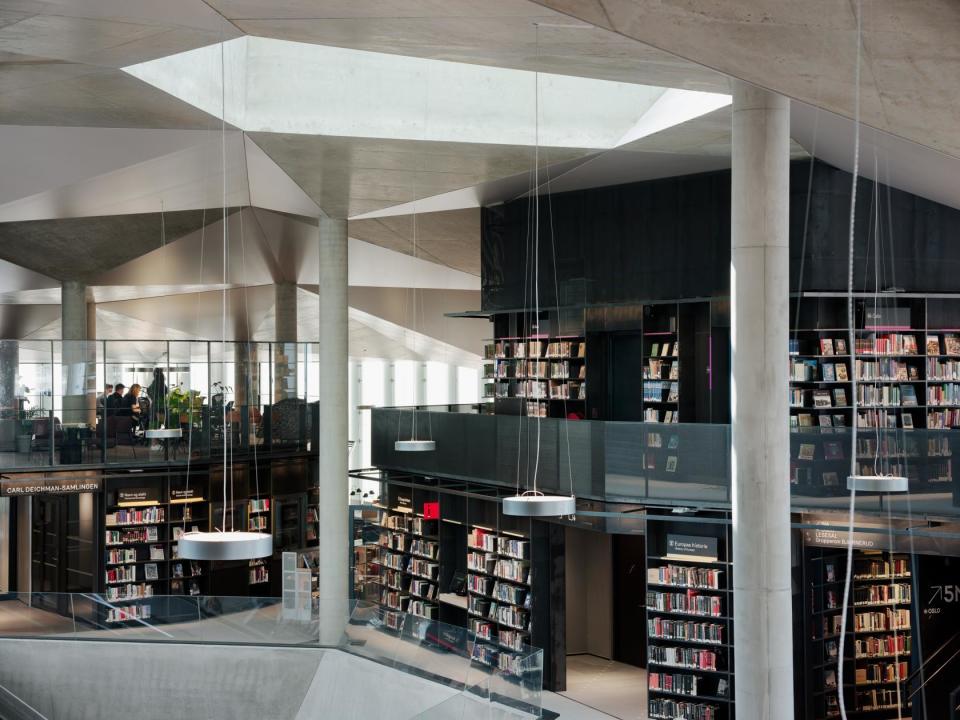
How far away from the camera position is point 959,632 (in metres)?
10.9

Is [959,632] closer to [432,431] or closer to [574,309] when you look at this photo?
[574,309]

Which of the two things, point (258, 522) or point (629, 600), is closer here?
point (629, 600)

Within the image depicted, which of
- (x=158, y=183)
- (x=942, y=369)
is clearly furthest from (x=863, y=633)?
(x=158, y=183)

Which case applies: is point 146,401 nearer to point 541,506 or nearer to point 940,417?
point 541,506

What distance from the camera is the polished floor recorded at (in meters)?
12.3

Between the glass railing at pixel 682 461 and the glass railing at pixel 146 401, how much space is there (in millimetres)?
4354

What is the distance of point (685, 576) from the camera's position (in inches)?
457

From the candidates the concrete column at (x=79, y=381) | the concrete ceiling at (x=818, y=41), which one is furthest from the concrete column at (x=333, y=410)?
the concrete ceiling at (x=818, y=41)

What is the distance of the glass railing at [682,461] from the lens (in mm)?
9828

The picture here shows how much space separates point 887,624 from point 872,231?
4.59 meters

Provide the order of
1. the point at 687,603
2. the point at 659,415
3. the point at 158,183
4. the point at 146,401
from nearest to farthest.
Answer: the point at 687,603 < the point at 659,415 < the point at 158,183 < the point at 146,401

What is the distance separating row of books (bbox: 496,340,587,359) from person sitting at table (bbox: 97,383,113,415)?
591cm

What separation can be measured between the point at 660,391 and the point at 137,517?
8.78 m

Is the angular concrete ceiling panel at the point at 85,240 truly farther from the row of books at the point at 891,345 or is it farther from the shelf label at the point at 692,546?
the row of books at the point at 891,345
